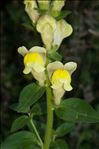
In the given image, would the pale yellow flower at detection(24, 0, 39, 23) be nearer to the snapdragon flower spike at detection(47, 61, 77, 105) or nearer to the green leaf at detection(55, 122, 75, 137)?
the snapdragon flower spike at detection(47, 61, 77, 105)

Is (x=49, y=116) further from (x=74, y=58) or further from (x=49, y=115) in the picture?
(x=74, y=58)

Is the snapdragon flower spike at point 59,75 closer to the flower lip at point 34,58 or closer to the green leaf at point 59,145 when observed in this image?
the flower lip at point 34,58

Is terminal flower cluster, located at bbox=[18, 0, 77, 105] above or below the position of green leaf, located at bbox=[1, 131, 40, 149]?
above

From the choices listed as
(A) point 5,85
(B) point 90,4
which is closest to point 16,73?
(A) point 5,85

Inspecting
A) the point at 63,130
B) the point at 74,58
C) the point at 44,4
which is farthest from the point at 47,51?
the point at 74,58

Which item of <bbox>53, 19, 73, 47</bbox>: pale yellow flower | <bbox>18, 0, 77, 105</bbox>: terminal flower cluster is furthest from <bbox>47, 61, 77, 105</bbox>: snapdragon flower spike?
<bbox>53, 19, 73, 47</bbox>: pale yellow flower

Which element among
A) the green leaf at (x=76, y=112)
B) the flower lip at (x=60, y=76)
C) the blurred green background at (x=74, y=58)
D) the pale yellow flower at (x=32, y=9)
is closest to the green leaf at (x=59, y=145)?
the green leaf at (x=76, y=112)
